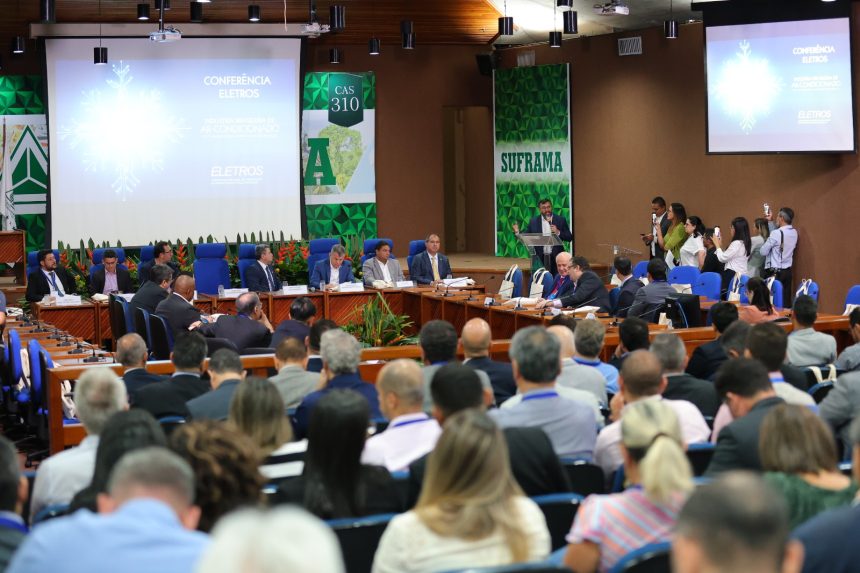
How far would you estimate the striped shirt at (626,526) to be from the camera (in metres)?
2.95

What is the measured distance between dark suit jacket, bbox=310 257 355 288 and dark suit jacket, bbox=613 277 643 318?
3.63 m

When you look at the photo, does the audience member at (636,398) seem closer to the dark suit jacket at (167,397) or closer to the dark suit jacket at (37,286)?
the dark suit jacket at (167,397)

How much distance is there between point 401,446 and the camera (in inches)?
160

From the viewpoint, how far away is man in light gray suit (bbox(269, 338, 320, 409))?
544 centimetres

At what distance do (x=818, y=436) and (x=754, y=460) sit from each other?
0.72 m

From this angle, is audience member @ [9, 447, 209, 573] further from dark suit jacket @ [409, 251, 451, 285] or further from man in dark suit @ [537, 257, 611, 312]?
dark suit jacket @ [409, 251, 451, 285]

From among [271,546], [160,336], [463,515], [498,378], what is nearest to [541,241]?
[160,336]

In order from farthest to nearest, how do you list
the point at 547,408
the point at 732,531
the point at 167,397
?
the point at 167,397
the point at 547,408
the point at 732,531

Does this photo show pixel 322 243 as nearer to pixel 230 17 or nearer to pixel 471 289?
pixel 471 289

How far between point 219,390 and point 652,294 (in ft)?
18.3

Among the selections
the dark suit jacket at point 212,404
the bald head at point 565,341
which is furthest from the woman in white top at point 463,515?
the bald head at point 565,341

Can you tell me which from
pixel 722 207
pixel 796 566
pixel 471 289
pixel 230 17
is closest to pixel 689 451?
pixel 796 566

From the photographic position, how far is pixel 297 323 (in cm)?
794

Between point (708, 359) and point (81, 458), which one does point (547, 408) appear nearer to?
point (81, 458)
